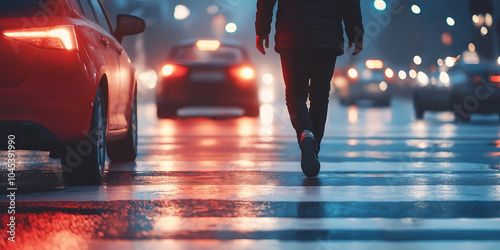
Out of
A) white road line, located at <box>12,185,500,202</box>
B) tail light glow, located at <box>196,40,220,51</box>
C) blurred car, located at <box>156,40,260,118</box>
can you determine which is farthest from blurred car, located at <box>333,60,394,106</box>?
white road line, located at <box>12,185,500,202</box>

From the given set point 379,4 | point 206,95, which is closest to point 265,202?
point 379,4

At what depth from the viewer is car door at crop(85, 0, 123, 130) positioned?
662cm

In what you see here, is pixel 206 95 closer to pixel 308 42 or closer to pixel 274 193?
pixel 308 42

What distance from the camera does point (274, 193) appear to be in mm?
5688

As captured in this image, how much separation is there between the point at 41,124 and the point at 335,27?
2.47m

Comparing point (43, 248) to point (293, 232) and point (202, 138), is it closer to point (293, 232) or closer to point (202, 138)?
point (293, 232)

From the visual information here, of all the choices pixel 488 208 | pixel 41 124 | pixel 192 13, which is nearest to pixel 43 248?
pixel 41 124

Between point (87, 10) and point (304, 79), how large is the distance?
1.75 m

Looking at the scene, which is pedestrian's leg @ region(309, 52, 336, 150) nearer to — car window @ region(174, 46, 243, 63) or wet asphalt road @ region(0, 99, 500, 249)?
wet asphalt road @ region(0, 99, 500, 249)

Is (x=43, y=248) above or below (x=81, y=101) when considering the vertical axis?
below

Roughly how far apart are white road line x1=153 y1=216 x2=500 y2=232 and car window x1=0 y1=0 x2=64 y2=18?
6.17ft

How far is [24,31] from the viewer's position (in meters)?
5.62

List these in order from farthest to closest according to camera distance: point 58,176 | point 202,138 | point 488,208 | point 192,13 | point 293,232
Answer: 1. point 192,13
2. point 202,138
3. point 58,176
4. point 488,208
5. point 293,232

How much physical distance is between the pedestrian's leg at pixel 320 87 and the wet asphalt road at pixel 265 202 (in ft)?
1.36
